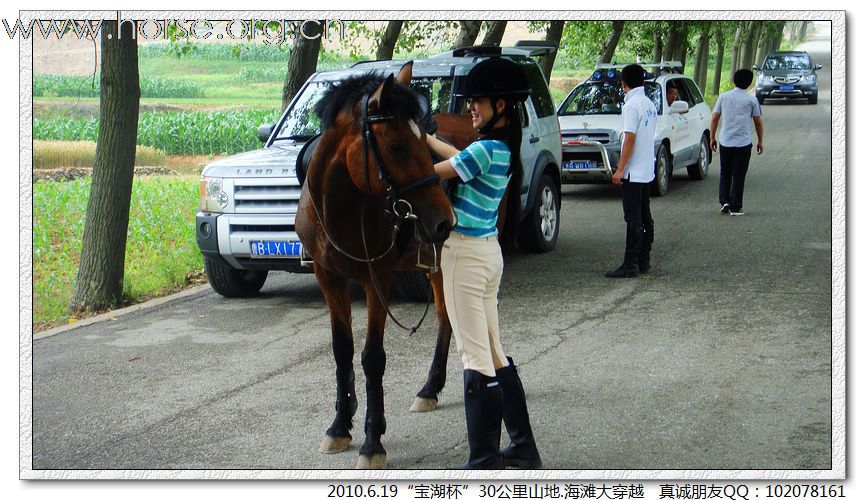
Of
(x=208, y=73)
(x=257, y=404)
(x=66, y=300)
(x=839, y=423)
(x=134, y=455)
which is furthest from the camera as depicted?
(x=208, y=73)

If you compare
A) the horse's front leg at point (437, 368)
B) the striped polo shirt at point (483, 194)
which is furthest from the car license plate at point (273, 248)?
the striped polo shirt at point (483, 194)

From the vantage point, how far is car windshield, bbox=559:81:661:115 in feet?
54.5

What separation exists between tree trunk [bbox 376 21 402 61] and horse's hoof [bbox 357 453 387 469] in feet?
34.9

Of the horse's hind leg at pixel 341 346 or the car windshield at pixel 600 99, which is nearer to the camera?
the horse's hind leg at pixel 341 346

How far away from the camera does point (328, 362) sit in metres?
7.41

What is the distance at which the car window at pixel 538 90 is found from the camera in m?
11.7

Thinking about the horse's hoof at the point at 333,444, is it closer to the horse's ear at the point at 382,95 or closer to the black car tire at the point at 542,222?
the horse's ear at the point at 382,95

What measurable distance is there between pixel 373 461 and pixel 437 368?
50.3 inches

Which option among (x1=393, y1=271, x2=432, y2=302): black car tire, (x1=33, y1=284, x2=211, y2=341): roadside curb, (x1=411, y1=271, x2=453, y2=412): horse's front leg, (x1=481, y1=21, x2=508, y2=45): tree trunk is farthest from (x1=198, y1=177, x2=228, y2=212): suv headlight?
(x1=481, y1=21, x2=508, y2=45): tree trunk

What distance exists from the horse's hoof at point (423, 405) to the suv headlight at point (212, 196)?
3.80m

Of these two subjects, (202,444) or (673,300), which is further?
(673,300)

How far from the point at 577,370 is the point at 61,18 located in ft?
13.2

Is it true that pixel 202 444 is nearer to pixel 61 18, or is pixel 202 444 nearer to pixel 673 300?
pixel 61 18

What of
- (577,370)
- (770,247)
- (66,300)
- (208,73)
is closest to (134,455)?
(577,370)
